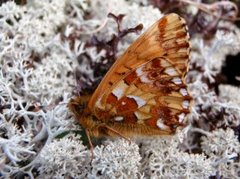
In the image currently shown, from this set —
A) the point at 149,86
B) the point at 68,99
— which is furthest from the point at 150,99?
the point at 68,99

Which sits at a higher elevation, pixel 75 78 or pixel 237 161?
pixel 75 78

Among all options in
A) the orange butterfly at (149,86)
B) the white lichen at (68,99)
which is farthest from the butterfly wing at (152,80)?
the white lichen at (68,99)

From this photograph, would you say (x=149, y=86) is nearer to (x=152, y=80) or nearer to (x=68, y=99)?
(x=152, y=80)

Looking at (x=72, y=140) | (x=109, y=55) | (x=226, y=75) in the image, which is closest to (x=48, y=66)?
(x=109, y=55)

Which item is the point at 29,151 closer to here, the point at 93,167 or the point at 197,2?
the point at 93,167

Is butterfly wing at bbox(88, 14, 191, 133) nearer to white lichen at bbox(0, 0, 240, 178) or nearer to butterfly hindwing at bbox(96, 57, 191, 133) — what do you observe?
butterfly hindwing at bbox(96, 57, 191, 133)

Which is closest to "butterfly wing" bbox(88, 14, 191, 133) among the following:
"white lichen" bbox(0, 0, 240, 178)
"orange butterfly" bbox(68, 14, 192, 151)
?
"orange butterfly" bbox(68, 14, 192, 151)

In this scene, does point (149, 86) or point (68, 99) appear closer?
point (149, 86)
